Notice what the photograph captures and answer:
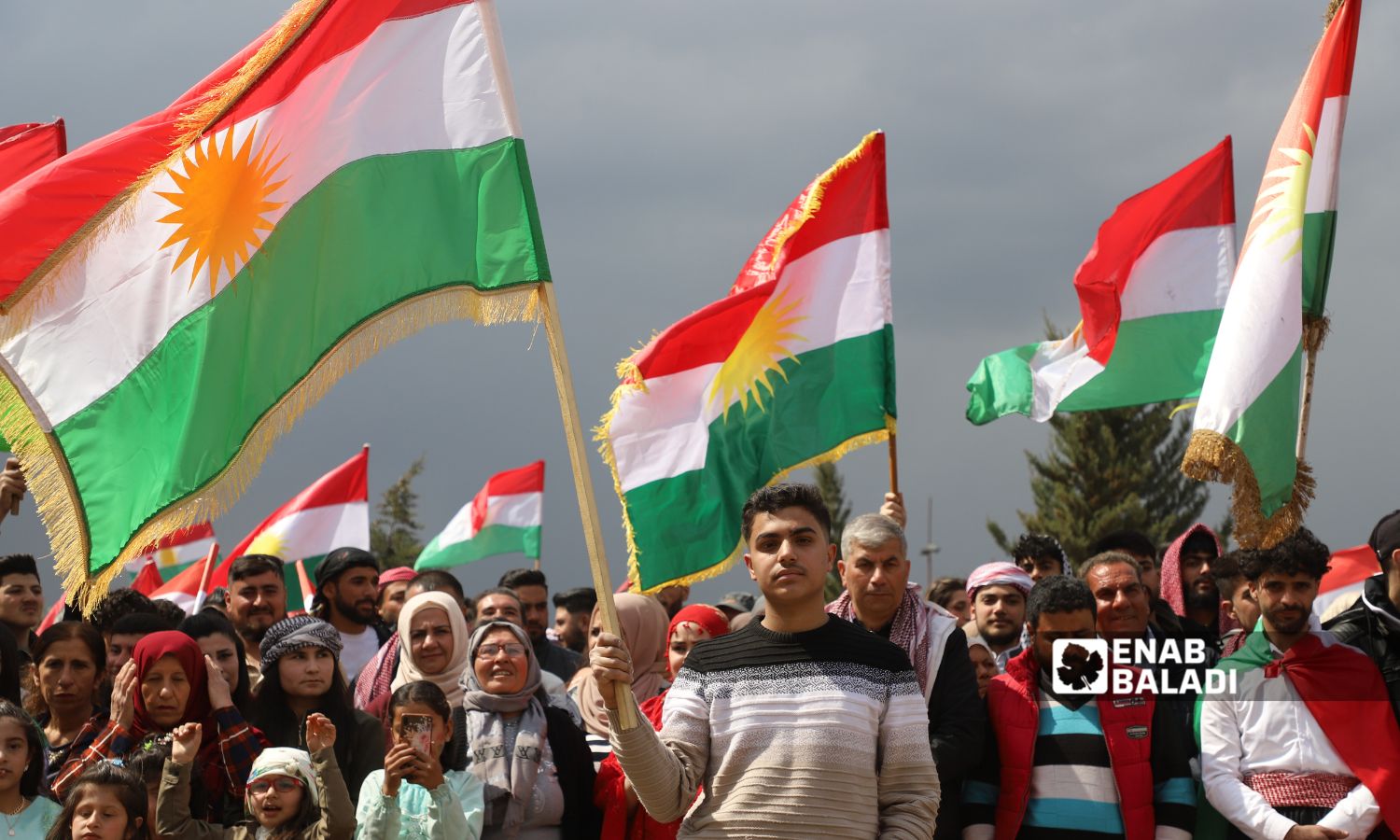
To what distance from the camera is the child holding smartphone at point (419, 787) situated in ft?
17.8

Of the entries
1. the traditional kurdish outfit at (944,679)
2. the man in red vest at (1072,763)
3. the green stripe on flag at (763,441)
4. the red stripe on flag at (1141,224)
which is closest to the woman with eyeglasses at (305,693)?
the green stripe on flag at (763,441)

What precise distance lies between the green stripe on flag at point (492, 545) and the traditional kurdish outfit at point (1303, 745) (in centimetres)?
987

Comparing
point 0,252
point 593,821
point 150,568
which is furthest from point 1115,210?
point 150,568

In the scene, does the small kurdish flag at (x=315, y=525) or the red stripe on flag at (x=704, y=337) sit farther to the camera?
the small kurdish flag at (x=315, y=525)

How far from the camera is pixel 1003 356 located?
31.8 ft

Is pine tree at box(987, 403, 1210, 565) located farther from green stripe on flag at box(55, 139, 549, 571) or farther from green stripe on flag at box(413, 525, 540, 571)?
green stripe on flag at box(55, 139, 549, 571)

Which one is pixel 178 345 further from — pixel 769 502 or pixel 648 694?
pixel 648 694

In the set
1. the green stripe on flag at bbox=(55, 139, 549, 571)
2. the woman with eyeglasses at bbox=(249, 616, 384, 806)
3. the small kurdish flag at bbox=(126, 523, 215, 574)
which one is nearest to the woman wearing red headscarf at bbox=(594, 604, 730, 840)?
the woman with eyeglasses at bbox=(249, 616, 384, 806)

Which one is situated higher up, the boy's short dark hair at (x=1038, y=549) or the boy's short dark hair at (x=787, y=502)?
the boy's short dark hair at (x=787, y=502)

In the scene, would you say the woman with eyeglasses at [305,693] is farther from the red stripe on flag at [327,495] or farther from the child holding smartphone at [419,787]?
the red stripe on flag at [327,495]

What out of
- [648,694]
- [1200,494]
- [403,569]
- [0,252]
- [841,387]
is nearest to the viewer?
[0,252]

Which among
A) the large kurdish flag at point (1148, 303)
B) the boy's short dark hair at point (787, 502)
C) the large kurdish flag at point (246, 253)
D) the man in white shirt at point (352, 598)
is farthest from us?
the large kurdish flag at point (1148, 303)

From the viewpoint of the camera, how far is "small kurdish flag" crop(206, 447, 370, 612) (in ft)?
41.9

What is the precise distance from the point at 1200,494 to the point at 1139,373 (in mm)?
46318
